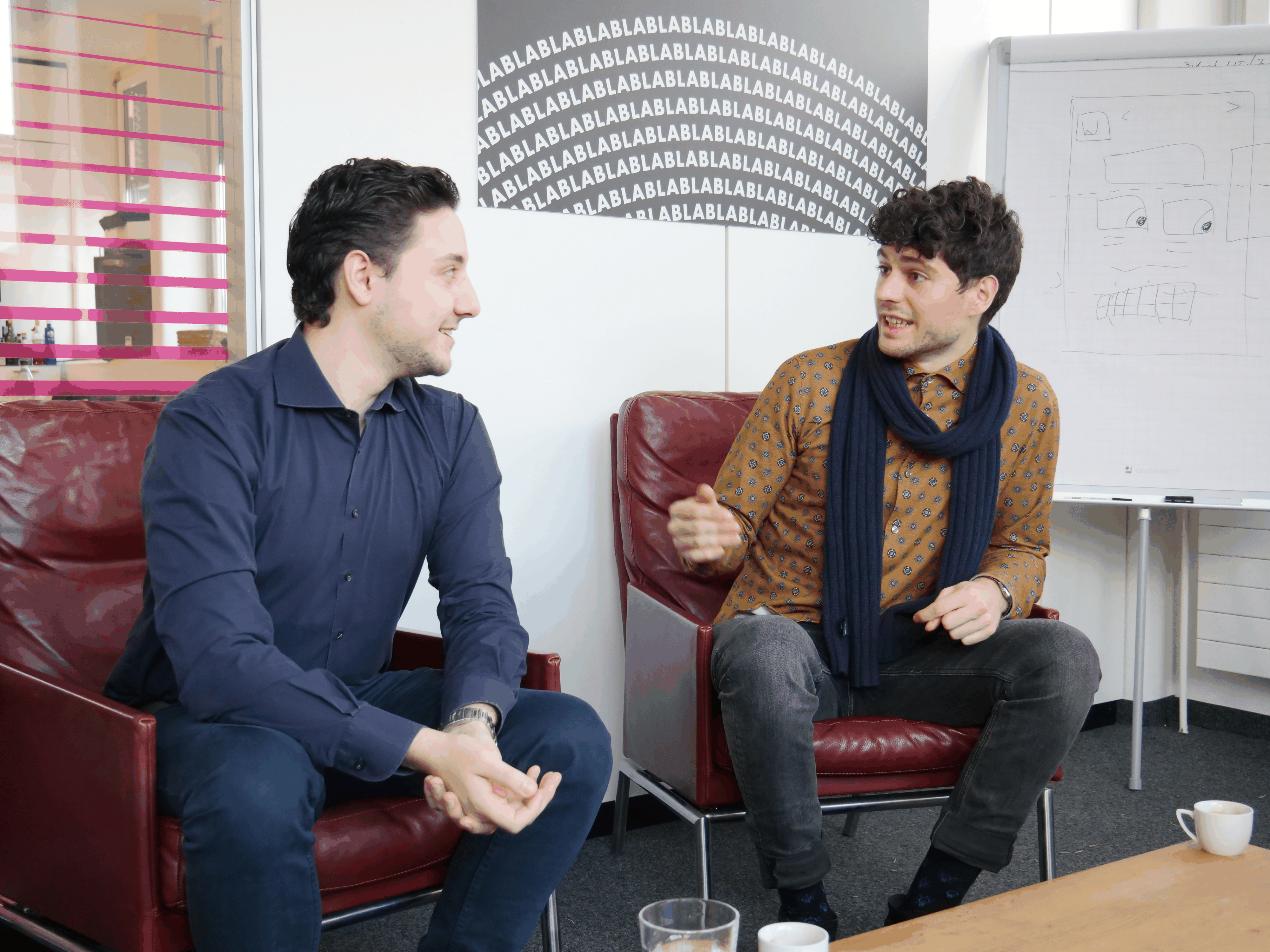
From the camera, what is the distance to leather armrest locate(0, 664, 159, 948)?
1.24 m

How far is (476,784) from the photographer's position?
1.28 metres

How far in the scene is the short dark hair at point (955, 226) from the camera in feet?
6.61

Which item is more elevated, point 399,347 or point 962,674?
point 399,347

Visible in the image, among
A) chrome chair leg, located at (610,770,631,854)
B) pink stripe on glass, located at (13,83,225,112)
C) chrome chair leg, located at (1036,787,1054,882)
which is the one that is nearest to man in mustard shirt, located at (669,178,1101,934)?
chrome chair leg, located at (1036,787,1054,882)

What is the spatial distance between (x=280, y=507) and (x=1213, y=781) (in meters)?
2.53

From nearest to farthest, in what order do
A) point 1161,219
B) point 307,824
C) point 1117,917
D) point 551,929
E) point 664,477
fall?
1. point 1117,917
2. point 307,824
3. point 551,929
4. point 664,477
5. point 1161,219

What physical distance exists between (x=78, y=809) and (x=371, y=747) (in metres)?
0.36

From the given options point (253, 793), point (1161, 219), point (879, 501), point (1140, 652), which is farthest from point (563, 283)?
point (1140, 652)

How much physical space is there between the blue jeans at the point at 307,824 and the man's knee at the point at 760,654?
0.96ft

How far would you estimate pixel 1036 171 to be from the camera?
2.86 meters

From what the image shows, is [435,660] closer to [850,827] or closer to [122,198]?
[122,198]

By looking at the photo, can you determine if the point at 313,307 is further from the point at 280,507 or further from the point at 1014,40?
the point at 1014,40

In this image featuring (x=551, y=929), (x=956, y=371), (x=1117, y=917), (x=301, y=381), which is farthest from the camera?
(x=956, y=371)

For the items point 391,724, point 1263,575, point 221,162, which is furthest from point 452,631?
point 1263,575
